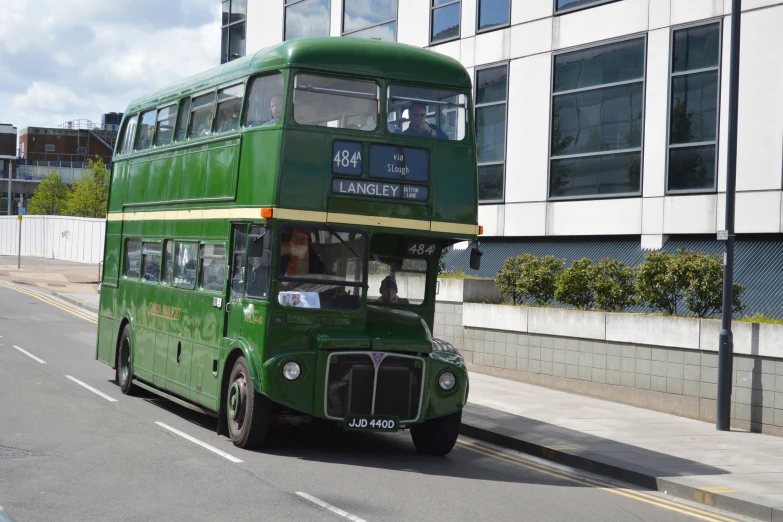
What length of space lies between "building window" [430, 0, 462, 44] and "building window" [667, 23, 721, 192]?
6.93 meters

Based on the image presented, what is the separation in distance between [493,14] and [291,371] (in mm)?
15316

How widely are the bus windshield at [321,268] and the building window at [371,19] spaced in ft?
53.5

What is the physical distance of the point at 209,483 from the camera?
9.15 m

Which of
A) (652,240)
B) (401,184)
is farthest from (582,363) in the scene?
(401,184)

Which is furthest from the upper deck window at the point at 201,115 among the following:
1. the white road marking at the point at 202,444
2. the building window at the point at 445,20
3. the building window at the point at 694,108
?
the building window at the point at 445,20

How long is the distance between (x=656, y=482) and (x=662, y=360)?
5.14m

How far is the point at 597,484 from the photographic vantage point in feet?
34.6

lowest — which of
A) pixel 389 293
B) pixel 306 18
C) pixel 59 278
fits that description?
pixel 59 278

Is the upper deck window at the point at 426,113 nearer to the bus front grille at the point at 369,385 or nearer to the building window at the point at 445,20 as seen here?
the bus front grille at the point at 369,385

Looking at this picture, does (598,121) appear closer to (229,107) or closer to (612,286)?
(612,286)

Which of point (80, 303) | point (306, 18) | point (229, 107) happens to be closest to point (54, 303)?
point (80, 303)

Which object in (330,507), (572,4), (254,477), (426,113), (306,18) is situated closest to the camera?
(330,507)

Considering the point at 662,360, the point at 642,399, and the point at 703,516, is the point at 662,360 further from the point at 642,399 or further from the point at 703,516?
the point at 703,516

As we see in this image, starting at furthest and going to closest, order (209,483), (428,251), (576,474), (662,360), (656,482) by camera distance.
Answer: (662,360)
(428,251)
(576,474)
(656,482)
(209,483)
